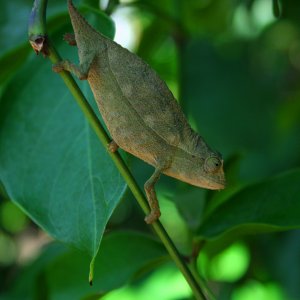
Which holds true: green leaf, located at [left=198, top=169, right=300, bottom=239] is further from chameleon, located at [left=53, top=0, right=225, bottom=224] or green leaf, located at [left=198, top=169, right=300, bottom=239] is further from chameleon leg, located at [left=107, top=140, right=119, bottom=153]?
chameleon leg, located at [left=107, top=140, right=119, bottom=153]

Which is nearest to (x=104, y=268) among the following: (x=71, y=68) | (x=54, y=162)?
(x=54, y=162)

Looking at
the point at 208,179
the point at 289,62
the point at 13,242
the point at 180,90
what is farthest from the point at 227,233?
the point at 289,62

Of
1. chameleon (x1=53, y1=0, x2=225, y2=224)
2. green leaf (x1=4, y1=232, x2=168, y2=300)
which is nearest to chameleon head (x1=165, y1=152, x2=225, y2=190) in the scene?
chameleon (x1=53, y1=0, x2=225, y2=224)

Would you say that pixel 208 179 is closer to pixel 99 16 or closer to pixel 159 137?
pixel 159 137

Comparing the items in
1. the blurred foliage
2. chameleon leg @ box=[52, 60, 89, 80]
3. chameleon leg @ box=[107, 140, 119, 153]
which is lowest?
the blurred foliage

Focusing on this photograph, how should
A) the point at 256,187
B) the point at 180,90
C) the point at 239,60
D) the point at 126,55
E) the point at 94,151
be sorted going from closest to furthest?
the point at 126,55 < the point at 94,151 < the point at 256,187 < the point at 180,90 < the point at 239,60

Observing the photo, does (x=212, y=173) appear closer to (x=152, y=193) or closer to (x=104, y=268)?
(x=152, y=193)

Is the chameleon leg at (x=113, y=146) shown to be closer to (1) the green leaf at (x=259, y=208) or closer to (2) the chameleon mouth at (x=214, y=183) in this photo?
(2) the chameleon mouth at (x=214, y=183)
